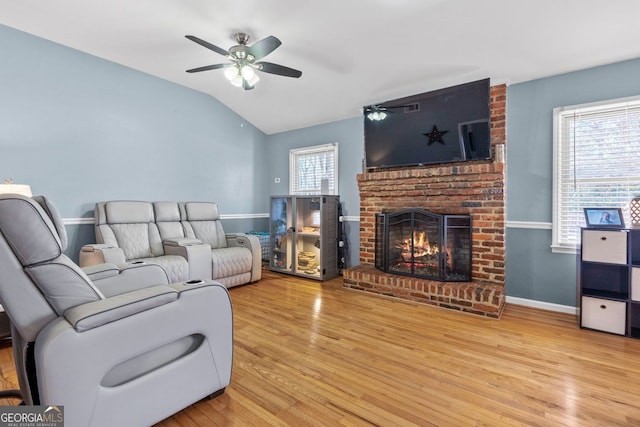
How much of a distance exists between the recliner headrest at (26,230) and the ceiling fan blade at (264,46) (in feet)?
6.41

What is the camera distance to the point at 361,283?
375 cm

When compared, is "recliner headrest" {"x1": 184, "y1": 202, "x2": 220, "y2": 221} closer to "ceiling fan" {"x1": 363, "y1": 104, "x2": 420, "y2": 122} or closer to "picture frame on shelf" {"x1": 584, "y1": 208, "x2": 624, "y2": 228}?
"ceiling fan" {"x1": 363, "y1": 104, "x2": 420, "y2": 122}

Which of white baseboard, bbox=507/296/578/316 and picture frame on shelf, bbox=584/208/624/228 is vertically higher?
picture frame on shelf, bbox=584/208/624/228

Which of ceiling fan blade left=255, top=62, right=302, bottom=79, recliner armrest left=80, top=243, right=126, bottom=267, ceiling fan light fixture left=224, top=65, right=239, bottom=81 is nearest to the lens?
ceiling fan blade left=255, top=62, right=302, bottom=79

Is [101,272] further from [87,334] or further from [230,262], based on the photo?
[230,262]

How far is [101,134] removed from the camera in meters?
3.63

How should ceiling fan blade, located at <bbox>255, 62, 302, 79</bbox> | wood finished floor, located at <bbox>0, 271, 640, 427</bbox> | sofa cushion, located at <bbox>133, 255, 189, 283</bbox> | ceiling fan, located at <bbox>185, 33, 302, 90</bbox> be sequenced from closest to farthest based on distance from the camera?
wood finished floor, located at <bbox>0, 271, 640, 427</bbox>, ceiling fan, located at <bbox>185, 33, 302, 90</bbox>, ceiling fan blade, located at <bbox>255, 62, 302, 79</bbox>, sofa cushion, located at <bbox>133, 255, 189, 283</bbox>

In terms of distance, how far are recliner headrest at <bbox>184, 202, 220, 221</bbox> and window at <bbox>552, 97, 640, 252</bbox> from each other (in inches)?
167

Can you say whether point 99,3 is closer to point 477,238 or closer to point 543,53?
point 543,53

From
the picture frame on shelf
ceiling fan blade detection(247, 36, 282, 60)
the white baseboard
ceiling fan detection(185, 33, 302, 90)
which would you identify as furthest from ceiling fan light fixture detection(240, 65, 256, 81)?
the white baseboard

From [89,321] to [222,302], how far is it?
0.58 meters

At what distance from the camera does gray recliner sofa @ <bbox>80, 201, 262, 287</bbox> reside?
10.8 feet

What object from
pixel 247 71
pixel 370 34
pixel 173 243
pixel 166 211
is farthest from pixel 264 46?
pixel 166 211

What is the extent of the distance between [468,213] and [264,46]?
267cm
